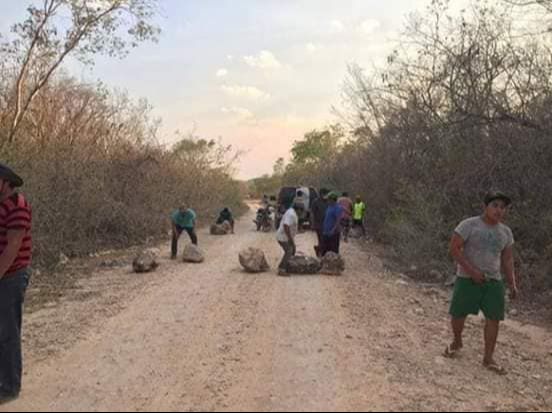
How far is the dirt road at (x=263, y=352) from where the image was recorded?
5.79 metres

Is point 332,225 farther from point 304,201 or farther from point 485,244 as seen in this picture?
point 304,201

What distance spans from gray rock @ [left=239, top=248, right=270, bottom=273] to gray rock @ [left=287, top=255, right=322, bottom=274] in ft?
2.16

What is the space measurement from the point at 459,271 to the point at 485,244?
0.43m

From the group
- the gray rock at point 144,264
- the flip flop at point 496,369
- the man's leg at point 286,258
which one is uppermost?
the man's leg at point 286,258

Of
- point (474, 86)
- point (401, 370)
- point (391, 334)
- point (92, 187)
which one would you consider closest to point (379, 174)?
point (474, 86)

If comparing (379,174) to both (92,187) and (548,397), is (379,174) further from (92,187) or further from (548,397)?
(548,397)

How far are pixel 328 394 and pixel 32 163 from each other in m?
11.3

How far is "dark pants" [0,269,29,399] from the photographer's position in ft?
18.8

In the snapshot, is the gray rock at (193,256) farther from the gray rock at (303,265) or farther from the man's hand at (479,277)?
the man's hand at (479,277)

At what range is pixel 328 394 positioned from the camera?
5.84 metres

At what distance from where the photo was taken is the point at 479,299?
7.33 m

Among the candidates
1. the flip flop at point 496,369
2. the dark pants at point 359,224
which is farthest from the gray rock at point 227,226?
the flip flop at point 496,369

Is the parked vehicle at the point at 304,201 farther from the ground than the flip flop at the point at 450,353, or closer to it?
farther from the ground

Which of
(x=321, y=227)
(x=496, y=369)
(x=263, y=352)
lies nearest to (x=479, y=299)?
(x=496, y=369)
